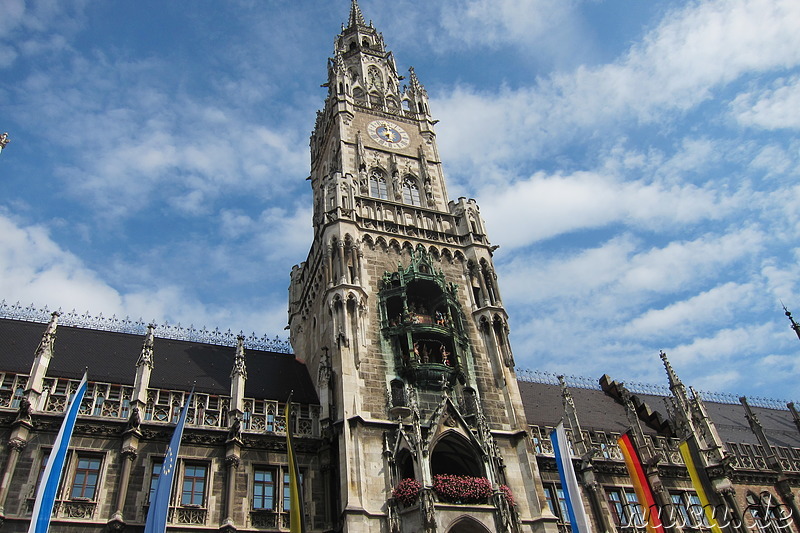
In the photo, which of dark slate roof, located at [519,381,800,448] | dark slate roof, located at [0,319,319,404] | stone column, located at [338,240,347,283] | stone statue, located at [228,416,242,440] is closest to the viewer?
stone statue, located at [228,416,242,440]

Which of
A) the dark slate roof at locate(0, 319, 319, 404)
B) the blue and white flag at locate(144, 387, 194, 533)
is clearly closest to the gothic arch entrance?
the dark slate roof at locate(0, 319, 319, 404)

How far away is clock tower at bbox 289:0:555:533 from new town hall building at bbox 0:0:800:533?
9 cm

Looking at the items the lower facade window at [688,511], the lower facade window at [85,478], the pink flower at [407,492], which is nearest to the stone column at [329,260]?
the pink flower at [407,492]

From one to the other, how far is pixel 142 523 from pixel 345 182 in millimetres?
20216

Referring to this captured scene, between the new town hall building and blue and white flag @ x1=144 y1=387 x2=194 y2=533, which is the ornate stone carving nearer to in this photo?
the new town hall building

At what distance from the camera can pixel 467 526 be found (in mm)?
26297

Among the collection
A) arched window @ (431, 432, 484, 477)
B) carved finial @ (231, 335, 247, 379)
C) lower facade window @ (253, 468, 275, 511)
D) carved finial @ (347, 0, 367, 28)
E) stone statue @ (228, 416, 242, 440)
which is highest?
carved finial @ (347, 0, 367, 28)

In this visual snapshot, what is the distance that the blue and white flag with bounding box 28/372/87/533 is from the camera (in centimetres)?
2145

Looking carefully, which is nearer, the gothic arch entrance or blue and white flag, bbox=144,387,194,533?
blue and white flag, bbox=144,387,194,533

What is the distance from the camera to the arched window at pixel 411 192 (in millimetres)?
41406

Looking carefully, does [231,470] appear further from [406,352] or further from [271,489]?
[406,352]

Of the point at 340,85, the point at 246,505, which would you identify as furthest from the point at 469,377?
the point at 340,85

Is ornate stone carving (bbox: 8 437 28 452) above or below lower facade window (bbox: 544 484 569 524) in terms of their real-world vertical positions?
above

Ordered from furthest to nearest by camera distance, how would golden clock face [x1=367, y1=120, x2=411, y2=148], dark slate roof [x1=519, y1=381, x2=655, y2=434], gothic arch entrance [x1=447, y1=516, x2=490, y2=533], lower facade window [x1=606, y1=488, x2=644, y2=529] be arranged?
1. golden clock face [x1=367, y1=120, x2=411, y2=148]
2. dark slate roof [x1=519, y1=381, x2=655, y2=434]
3. lower facade window [x1=606, y1=488, x2=644, y2=529]
4. gothic arch entrance [x1=447, y1=516, x2=490, y2=533]
